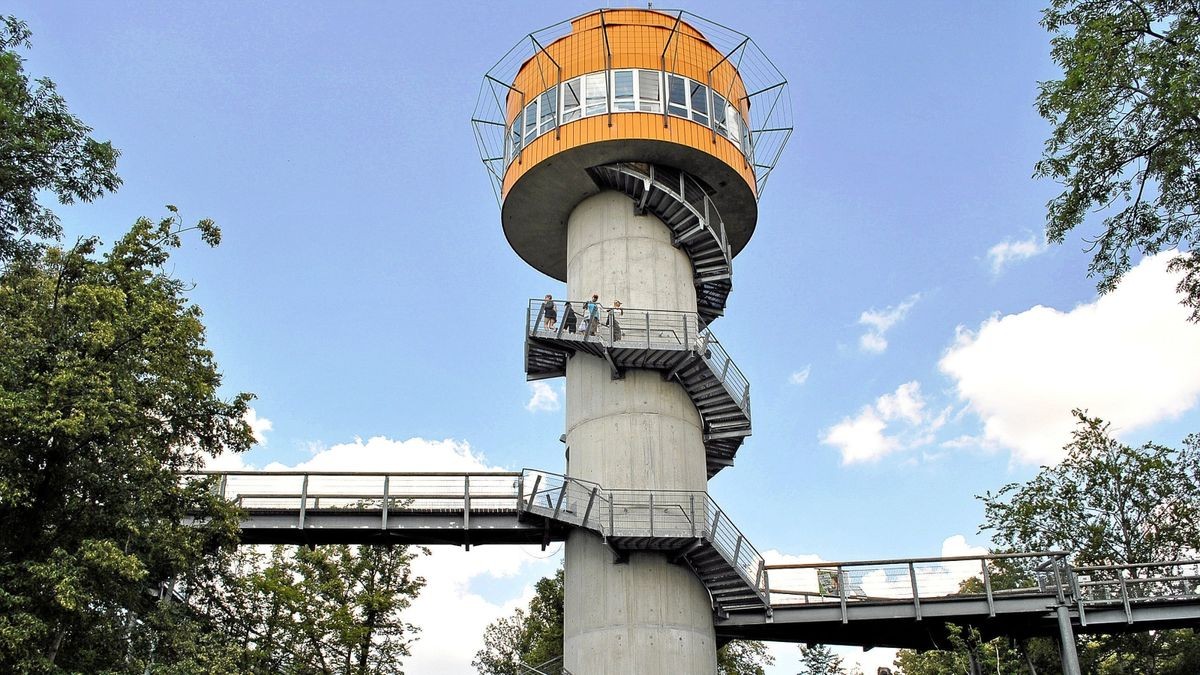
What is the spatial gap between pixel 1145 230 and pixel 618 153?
43.0 ft

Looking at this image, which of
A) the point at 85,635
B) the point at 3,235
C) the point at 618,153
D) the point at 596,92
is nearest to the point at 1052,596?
the point at 618,153

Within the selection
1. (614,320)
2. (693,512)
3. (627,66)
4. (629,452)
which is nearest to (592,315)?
(614,320)

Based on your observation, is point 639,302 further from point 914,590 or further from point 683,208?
point 914,590

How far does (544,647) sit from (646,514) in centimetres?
1219

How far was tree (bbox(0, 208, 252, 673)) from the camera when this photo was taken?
53.2ft

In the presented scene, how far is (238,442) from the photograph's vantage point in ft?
68.5

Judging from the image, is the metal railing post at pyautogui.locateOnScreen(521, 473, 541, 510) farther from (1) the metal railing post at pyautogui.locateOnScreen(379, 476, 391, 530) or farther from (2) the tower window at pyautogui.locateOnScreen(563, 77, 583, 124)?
(2) the tower window at pyautogui.locateOnScreen(563, 77, 583, 124)

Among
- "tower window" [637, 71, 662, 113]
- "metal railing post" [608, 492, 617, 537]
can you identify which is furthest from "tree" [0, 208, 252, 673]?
"tower window" [637, 71, 662, 113]

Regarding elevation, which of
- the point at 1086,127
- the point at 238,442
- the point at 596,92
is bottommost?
the point at 238,442

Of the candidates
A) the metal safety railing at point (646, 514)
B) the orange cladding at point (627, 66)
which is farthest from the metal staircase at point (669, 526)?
the orange cladding at point (627, 66)

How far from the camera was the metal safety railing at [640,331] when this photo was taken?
24297 millimetres

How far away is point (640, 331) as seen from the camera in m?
24.6

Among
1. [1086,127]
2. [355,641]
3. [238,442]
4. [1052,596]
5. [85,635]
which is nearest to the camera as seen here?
[1086,127]

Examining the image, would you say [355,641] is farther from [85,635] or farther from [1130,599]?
[1130,599]
